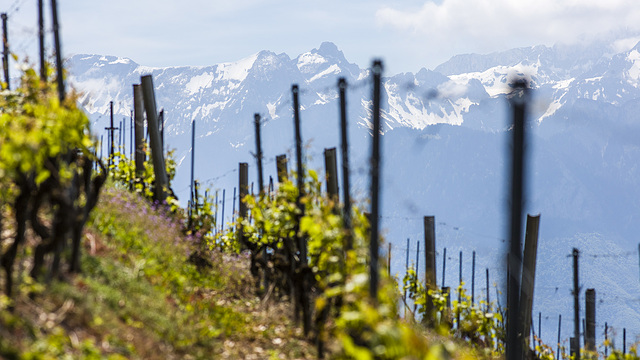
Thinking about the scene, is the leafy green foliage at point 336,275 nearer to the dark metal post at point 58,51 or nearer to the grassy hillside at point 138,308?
the grassy hillside at point 138,308

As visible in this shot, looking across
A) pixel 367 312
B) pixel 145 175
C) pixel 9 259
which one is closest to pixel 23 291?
pixel 9 259

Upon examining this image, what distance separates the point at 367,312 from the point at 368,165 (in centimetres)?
310

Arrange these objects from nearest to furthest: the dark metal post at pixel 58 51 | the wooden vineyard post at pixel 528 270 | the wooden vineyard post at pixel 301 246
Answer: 1. the dark metal post at pixel 58 51
2. the wooden vineyard post at pixel 301 246
3. the wooden vineyard post at pixel 528 270

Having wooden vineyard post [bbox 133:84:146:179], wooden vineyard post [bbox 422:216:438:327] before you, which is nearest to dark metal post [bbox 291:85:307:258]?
wooden vineyard post [bbox 422:216:438:327]

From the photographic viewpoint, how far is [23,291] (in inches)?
248

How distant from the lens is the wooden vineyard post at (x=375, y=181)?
23.4ft

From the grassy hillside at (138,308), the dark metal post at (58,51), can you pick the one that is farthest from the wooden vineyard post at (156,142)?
the dark metal post at (58,51)

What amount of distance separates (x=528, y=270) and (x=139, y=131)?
31.0ft

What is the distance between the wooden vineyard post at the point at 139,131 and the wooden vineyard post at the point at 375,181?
853cm

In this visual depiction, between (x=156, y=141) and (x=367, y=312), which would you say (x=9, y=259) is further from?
(x=156, y=141)

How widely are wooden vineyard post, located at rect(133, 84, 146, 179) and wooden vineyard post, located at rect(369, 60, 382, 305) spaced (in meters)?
8.53

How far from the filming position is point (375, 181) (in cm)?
751

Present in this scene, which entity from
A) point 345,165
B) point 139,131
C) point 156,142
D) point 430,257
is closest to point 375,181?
point 345,165

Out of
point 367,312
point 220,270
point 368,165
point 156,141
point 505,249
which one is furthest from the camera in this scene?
point 156,141
